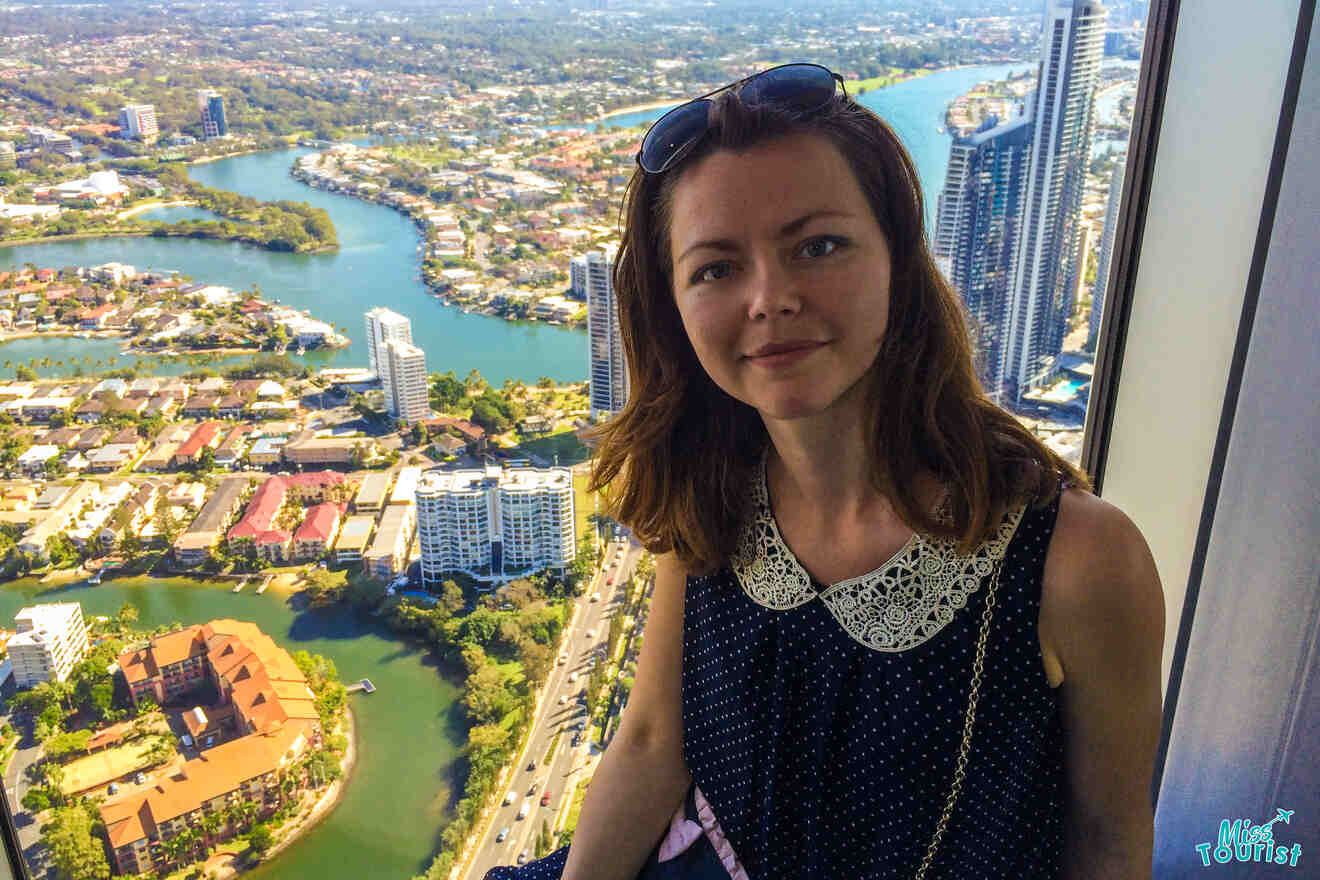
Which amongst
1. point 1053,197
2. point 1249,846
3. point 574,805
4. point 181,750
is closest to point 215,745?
point 181,750

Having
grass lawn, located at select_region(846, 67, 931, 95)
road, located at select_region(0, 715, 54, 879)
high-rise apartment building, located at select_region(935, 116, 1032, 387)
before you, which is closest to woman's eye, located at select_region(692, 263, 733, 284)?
grass lawn, located at select_region(846, 67, 931, 95)

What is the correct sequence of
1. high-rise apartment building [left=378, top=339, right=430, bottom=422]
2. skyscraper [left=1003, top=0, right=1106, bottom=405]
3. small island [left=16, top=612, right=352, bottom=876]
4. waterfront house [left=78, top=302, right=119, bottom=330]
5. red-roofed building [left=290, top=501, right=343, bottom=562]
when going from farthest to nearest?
high-rise apartment building [left=378, top=339, right=430, bottom=422] < red-roofed building [left=290, top=501, right=343, bottom=562] < waterfront house [left=78, top=302, right=119, bottom=330] < small island [left=16, top=612, right=352, bottom=876] < skyscraper [left=1003, top=0, right=1106, bottom=405]

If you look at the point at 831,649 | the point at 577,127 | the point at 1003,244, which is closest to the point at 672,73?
the point at 577,127

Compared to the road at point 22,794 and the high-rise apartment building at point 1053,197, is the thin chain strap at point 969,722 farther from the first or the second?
the road at point 22,794

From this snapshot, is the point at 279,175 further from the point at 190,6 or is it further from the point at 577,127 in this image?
the point at 577,127

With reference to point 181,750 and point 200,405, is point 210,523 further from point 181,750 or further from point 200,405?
point 181,750

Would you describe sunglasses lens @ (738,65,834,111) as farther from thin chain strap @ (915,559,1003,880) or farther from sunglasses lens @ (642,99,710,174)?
thin chain strap @ (915,559,1003,880)

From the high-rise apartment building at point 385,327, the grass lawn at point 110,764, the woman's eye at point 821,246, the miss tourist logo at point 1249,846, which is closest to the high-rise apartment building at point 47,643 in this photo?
the grass lawn at point 110,764
